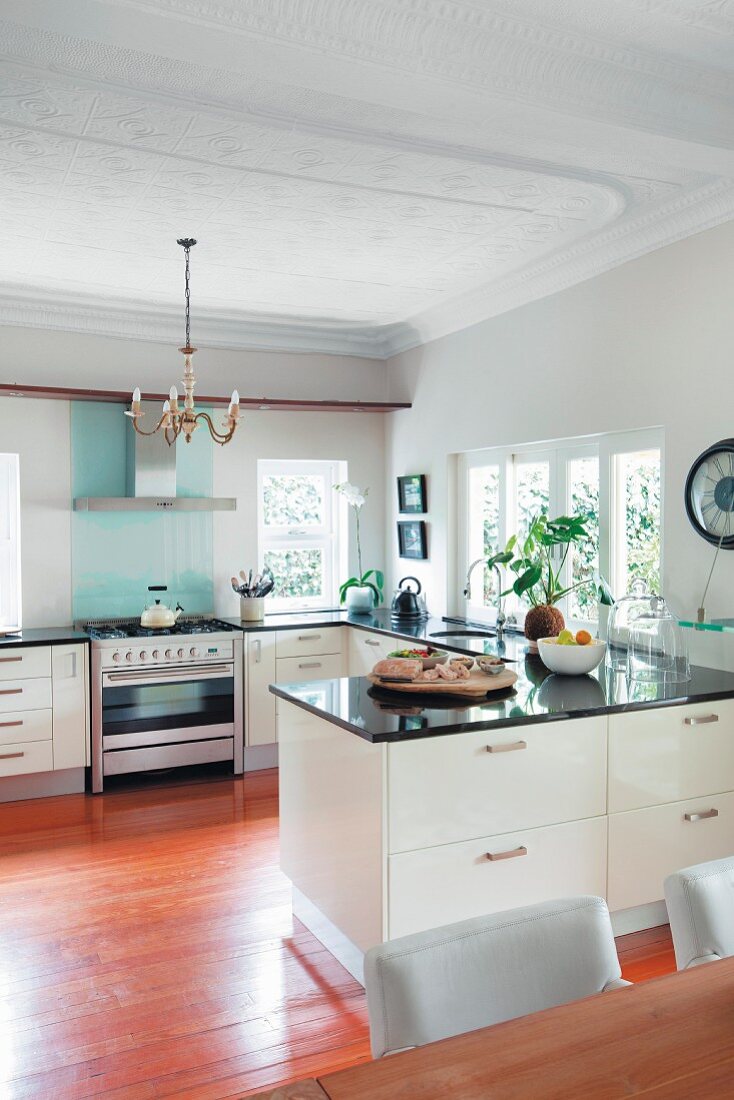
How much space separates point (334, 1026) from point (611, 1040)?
155 cm

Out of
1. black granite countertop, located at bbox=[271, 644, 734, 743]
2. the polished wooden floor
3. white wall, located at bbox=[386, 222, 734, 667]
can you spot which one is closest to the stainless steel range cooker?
the polished wooden floor

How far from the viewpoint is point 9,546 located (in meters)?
5.05

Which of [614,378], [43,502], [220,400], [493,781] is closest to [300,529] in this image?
[220,400]

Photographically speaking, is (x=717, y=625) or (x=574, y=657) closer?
(x=717, y=625)

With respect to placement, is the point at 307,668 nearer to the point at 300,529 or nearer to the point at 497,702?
the point at 300,529

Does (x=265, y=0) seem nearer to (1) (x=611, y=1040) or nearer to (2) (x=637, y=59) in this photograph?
(2) (x=637, y=59)

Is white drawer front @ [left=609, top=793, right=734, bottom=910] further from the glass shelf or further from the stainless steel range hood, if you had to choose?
the stainless steel range hood

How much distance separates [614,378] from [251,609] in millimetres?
2452

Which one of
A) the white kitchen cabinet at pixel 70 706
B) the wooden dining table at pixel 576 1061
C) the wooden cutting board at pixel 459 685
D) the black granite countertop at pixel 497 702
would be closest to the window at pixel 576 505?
the black granite countertop at pixel 497 702

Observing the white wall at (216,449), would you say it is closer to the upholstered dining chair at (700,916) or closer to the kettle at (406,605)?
the kettle at (406,605)

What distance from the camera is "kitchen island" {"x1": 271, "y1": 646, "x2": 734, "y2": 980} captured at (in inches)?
99.4

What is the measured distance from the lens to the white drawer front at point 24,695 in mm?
4477

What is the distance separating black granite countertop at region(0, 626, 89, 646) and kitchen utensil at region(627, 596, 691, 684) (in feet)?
9.12

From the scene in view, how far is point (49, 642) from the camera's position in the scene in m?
4.55
